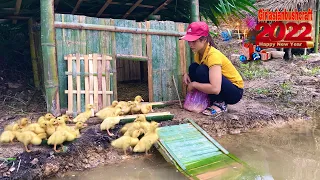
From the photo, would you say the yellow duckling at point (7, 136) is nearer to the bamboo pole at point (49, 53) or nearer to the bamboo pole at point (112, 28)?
the bamboo pole at point (49, 53)

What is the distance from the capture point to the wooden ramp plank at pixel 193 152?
3506 millimetres

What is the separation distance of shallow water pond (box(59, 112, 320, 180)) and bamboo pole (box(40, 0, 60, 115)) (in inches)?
63.5

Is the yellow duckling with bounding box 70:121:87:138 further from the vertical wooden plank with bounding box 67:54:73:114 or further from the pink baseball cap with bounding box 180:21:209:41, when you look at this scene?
the pink baseball cap with bounding box 180:21:209:41

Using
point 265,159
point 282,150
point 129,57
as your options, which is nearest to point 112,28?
point 129,57

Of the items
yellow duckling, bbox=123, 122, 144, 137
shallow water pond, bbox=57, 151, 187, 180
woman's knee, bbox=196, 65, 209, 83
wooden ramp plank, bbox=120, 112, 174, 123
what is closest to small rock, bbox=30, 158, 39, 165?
shallow water pond, bbox=57, 151, 187, 180

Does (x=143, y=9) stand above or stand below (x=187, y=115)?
above

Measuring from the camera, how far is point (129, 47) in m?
5.45

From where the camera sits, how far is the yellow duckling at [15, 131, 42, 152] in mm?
3502

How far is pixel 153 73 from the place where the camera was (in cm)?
568

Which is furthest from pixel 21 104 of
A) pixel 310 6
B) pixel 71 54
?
pixel 310 6

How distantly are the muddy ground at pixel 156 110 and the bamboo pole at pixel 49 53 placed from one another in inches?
17.7

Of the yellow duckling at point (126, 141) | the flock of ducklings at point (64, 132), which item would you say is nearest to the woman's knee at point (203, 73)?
the flock of ducklings at point (64, 132)

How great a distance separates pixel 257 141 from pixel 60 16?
3.55 m

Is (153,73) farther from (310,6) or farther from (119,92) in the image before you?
(310,6)
